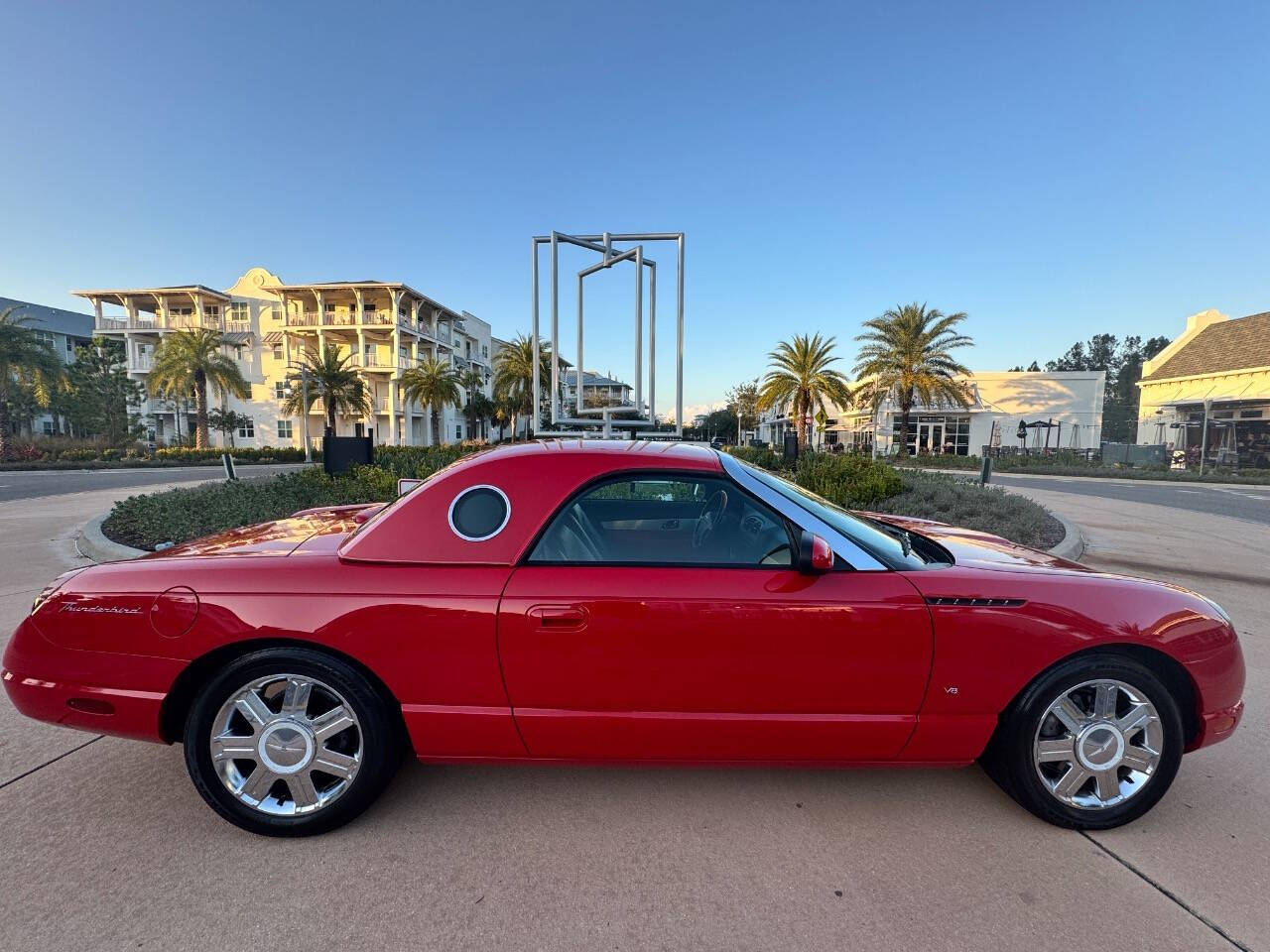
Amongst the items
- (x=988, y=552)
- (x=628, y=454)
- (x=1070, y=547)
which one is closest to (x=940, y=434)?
(x=1070, y=547)

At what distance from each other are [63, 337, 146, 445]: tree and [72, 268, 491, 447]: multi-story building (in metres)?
1.47

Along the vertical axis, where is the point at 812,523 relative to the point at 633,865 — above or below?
above

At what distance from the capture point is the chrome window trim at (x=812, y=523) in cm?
224

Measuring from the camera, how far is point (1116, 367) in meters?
87.9

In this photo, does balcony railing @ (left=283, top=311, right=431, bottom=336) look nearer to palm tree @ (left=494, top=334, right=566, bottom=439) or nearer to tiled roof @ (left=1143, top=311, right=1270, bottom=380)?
palm tree @ (left=494, top=334, right=566, bottom=439)

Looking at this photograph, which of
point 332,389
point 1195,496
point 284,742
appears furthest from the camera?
point 332,389

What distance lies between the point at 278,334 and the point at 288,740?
170 ft

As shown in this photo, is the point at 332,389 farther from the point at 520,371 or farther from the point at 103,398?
the point at 103,398

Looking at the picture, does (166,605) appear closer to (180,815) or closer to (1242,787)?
(180,815)

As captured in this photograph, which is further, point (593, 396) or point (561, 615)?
point (593, 396)

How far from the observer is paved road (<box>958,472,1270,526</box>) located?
13.3m

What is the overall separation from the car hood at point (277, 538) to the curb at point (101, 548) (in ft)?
16.1

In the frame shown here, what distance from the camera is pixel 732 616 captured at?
2.11 meters

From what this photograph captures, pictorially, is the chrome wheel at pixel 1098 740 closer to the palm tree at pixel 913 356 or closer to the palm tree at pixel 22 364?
the palm tree at pixel 913 356
